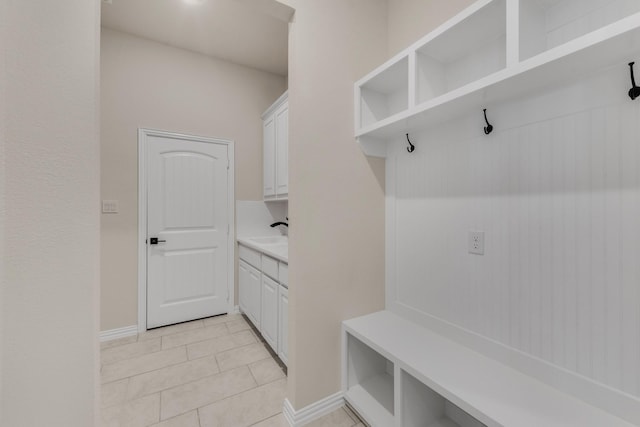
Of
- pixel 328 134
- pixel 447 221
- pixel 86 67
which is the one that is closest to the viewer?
pixel 86 67

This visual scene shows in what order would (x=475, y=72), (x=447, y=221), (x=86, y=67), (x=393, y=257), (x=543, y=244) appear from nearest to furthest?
(x=86, y=67)
(x=543, y=244)
(x=475, y=72)
(x=447, y=221)
(x=393, y=257)

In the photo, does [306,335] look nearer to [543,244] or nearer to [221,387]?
[221,387]

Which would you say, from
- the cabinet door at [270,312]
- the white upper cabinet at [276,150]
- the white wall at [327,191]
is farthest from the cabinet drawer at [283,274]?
the white upper cabinet at [276,150]

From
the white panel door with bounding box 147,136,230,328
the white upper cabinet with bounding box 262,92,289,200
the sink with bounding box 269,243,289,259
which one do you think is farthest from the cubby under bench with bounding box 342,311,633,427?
the white panel door with bounding box 147,136,230,328

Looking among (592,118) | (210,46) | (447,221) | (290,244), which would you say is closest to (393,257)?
(447,221)

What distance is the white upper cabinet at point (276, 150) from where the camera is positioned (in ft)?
8.54

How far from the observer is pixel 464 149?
4.57ft

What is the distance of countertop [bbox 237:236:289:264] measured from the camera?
1987 mm

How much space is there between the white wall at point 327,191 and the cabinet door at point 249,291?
0.96m

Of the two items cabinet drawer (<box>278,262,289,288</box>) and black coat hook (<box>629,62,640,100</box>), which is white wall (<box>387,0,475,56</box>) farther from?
cabinet drawer (<box>278,262,289,288</box>)

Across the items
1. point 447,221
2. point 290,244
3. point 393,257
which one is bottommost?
point 393,257

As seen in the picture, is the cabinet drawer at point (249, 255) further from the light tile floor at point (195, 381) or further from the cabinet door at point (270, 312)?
the light tile floor at point (195, 381)

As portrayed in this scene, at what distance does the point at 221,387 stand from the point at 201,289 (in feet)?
4.21

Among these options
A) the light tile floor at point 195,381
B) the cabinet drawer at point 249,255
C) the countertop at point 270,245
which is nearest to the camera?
the light tile floor at point 195,381
